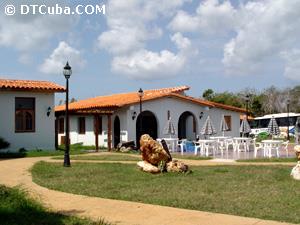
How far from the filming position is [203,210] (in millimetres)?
7684

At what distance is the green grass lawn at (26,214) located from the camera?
21.8ft

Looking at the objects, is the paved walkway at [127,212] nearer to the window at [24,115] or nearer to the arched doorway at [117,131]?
the window at [24,115]

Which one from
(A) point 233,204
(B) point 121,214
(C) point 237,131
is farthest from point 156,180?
(C) point 237,131

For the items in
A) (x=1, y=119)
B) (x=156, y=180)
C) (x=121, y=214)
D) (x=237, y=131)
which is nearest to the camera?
(x=121, y=214)

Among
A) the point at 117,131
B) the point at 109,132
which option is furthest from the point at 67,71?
the point at 117,131

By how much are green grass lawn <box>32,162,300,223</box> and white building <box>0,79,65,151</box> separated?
8.17 metres

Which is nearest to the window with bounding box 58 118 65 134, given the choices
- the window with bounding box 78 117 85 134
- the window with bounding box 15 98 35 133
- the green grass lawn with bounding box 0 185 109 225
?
the window with bounding box 78 117 85 134

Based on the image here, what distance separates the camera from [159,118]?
87.8ft

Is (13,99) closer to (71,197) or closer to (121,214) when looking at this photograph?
(71,197)

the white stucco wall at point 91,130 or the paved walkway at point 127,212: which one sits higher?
the white stucco wall at point 91,130

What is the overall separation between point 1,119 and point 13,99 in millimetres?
1142

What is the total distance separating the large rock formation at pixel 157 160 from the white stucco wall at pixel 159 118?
1189 cm

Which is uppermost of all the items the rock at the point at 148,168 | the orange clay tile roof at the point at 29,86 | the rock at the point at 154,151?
the orange clay tile roof at the point at 29,86

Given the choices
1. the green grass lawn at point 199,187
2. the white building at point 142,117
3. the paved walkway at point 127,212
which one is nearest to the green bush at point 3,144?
the white building at point 142,117
